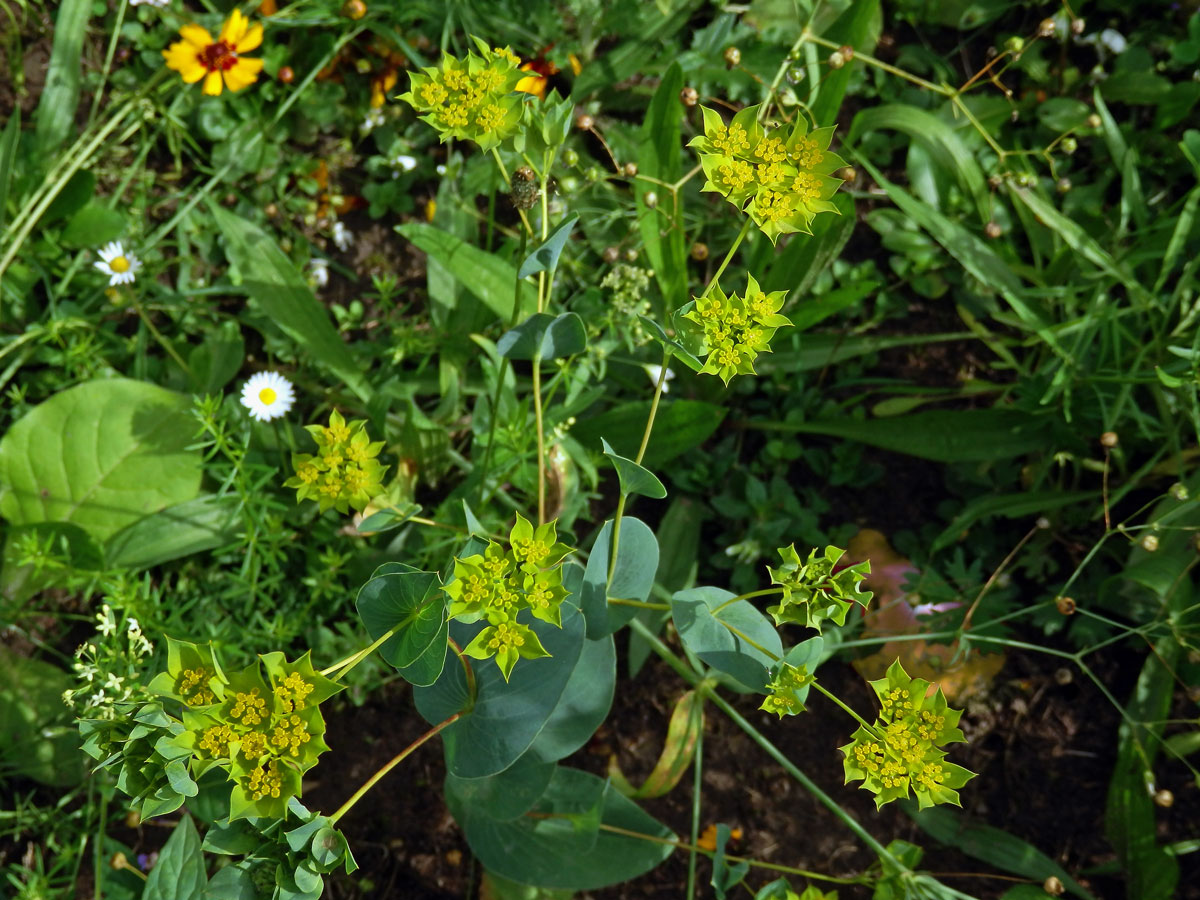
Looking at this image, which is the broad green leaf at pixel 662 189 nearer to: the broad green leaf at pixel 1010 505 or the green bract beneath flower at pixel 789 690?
the broad green leaf at pixel 1010 505

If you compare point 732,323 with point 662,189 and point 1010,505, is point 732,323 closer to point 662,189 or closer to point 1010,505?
point 662,189

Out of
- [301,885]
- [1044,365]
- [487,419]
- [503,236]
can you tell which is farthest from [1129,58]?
[301,885]

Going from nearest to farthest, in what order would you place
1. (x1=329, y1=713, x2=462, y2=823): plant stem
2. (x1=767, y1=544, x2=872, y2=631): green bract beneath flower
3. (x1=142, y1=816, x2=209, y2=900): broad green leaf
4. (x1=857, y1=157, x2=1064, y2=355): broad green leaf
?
(x1=329, y1=713, x2=462, y2=823): plant stem, (x1=767, y1=544, x2=872, y2=631): green bract beneath flower, (x1=142, y1=816, x2=209, y2=900): broad green leaf, (x1=857, y1=157, x2=1064, y2=355): broad green leaf

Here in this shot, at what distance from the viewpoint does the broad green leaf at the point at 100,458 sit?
80.0 inches

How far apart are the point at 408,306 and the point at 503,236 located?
0.28 meters

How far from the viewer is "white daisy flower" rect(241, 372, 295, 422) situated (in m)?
1.96

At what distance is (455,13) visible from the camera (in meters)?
2.17

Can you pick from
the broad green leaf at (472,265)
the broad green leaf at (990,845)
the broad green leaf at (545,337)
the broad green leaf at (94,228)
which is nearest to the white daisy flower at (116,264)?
the broad green leaf at (94,228)

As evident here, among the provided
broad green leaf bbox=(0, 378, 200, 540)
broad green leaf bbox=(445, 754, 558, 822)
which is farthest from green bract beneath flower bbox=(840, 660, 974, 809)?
broad green leaf bbox=(0, 378, 200, 540)

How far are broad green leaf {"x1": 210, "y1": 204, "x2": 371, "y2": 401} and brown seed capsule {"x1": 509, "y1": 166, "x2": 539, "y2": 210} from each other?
788mm

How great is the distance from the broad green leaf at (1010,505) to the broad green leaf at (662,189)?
747mm

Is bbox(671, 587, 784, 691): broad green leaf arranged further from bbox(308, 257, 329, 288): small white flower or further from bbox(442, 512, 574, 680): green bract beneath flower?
bbox(308, 257, 329, 288): small white flower

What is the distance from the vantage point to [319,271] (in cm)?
222

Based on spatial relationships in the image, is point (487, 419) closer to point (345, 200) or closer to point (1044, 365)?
point (345, 200)
